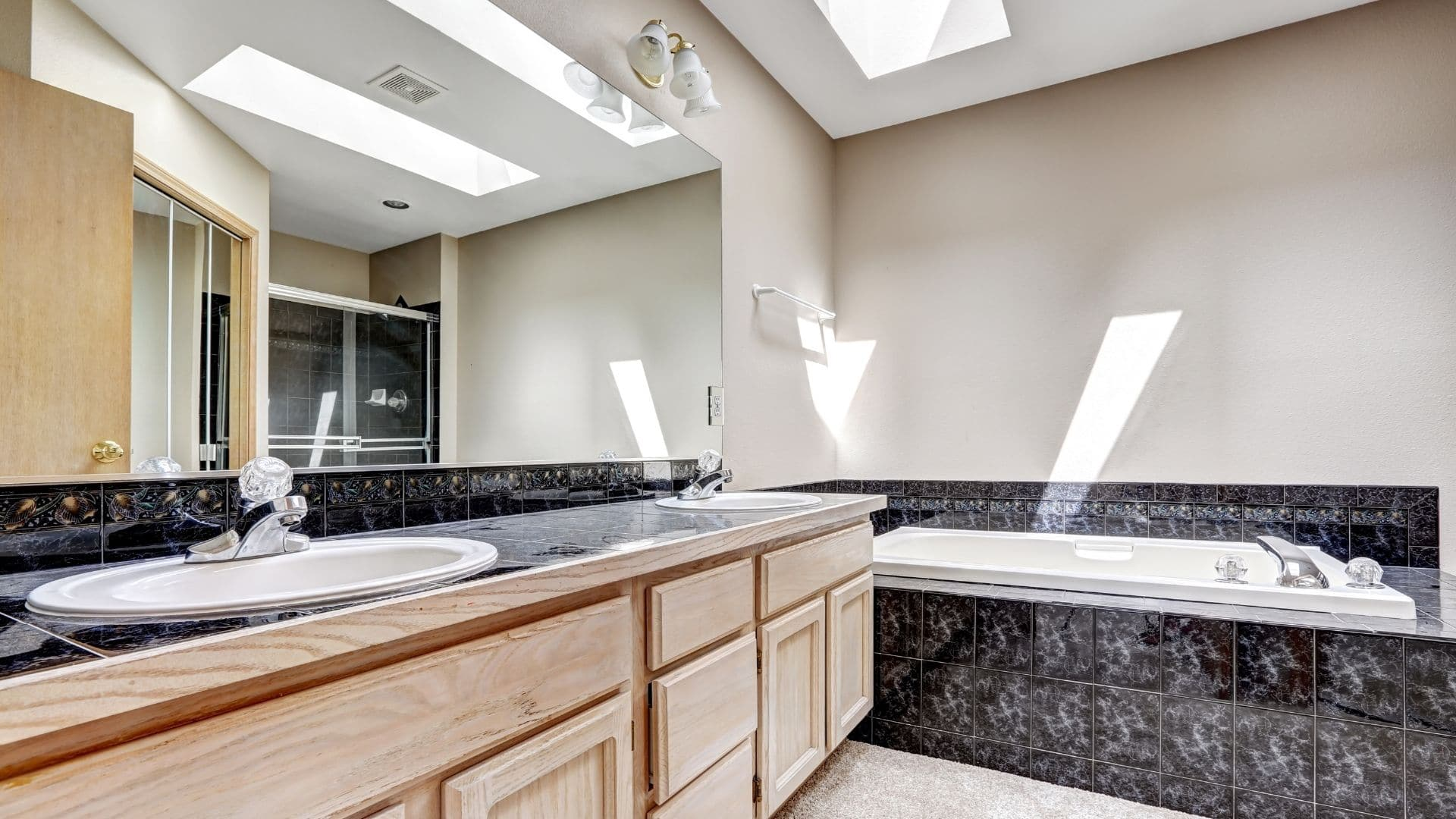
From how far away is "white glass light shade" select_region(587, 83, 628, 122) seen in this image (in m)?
1.92

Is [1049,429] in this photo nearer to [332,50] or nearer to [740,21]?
[740,21]

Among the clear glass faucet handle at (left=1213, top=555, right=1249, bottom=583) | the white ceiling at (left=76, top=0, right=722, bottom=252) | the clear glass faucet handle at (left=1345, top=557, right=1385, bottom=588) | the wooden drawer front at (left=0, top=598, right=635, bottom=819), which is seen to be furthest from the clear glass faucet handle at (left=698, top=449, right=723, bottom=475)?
the clear glass faucet handle at (left=1345, top=557, right=1385, bottom=588)

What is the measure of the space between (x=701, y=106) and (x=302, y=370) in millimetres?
1397

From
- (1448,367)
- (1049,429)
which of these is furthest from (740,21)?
(1448,367)

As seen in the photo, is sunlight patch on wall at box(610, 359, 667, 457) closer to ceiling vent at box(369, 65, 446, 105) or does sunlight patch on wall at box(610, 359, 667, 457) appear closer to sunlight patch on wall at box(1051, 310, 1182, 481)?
ceiling vent at box(369, 65, 446, 105)

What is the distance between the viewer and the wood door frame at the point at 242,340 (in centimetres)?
114

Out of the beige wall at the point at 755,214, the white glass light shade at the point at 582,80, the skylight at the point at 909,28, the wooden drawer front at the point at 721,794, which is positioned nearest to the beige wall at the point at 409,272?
the white glass light shade at the point at 582,80

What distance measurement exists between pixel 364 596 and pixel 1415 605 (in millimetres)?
2519

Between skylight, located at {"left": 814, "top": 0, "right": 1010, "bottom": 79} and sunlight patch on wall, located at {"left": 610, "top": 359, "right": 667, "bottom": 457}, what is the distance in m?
1.48

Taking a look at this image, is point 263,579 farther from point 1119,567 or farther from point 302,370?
point 1119,567

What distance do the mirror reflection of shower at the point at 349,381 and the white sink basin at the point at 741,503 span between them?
0.68 metres

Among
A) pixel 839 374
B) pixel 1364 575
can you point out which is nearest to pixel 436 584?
pixel 1364 575

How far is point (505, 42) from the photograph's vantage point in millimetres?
1645

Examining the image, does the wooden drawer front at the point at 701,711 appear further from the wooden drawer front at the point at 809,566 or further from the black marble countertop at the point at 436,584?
the black marble countertop at the point at 436,584
